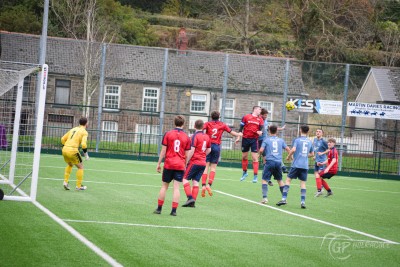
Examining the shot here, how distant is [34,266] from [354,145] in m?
27.9

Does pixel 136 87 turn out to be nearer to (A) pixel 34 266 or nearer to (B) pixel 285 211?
(B) pixel 285 211

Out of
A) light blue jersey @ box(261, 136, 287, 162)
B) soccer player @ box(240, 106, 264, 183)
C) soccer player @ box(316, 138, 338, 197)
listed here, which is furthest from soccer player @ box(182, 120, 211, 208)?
soccer player @ box(240, 106, 264, 183)

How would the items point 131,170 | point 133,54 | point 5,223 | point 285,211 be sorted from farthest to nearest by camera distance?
1. point 133,54
2. point 131,170
3. point 285,211
4. point 5,223

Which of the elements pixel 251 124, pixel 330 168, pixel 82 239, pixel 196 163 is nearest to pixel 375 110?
pixel 251 124

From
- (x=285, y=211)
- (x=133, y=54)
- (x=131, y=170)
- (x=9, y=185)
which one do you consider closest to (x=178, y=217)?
(x=285, y=211)

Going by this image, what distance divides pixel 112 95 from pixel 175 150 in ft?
80.9

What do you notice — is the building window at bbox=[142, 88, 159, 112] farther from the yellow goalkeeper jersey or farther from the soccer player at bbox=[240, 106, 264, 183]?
the yellow goalkeeper jersey

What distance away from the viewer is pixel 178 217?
533 inches

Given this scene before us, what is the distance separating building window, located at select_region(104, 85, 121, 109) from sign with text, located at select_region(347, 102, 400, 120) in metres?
12.4

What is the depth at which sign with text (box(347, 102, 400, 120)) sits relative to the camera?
111ft

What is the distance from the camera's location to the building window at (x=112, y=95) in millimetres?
37469

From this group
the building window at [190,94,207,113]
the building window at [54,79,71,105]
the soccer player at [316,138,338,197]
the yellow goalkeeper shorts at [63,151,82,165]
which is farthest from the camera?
the building window at [190,94,207,113]

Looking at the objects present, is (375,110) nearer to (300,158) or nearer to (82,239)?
(300,158)

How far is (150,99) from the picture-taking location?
4031 cm
